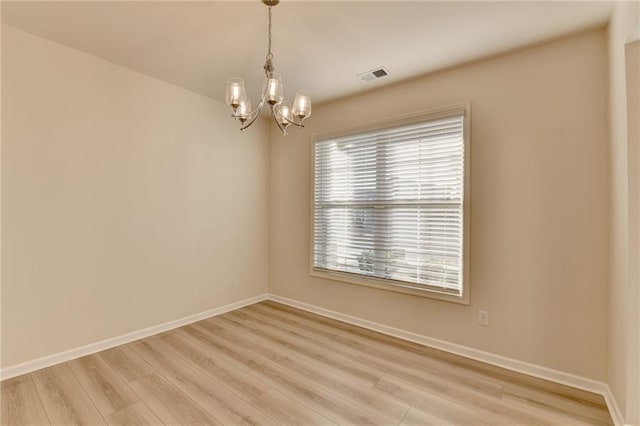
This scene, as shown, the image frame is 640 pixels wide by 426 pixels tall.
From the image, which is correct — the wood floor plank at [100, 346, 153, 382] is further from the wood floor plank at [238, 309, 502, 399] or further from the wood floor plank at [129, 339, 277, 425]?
the wood floor plank at [238, 309, 502, 399]

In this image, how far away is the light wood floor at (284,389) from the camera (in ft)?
6.28

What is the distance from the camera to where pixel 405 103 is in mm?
3143

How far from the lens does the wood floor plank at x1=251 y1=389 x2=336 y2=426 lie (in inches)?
73.7

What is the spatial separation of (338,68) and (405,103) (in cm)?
81

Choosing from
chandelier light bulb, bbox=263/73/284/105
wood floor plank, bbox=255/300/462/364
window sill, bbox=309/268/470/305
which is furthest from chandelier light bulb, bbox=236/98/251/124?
wood floor plank, bbox=255/300/462/364

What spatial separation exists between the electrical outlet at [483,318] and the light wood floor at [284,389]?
13.8 inches

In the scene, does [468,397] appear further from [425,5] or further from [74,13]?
[74,13]

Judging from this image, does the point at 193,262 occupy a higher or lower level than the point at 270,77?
lower

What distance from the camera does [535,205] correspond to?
2430 mm

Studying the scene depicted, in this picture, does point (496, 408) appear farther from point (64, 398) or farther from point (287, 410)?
point (64, 398)

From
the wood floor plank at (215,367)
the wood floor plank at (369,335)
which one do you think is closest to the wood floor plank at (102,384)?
the wood floor plank at (215,367)

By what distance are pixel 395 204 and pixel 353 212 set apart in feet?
1.87

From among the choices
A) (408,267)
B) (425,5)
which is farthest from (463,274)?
(425,5)

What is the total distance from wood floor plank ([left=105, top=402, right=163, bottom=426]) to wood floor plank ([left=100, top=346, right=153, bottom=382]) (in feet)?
1.31
